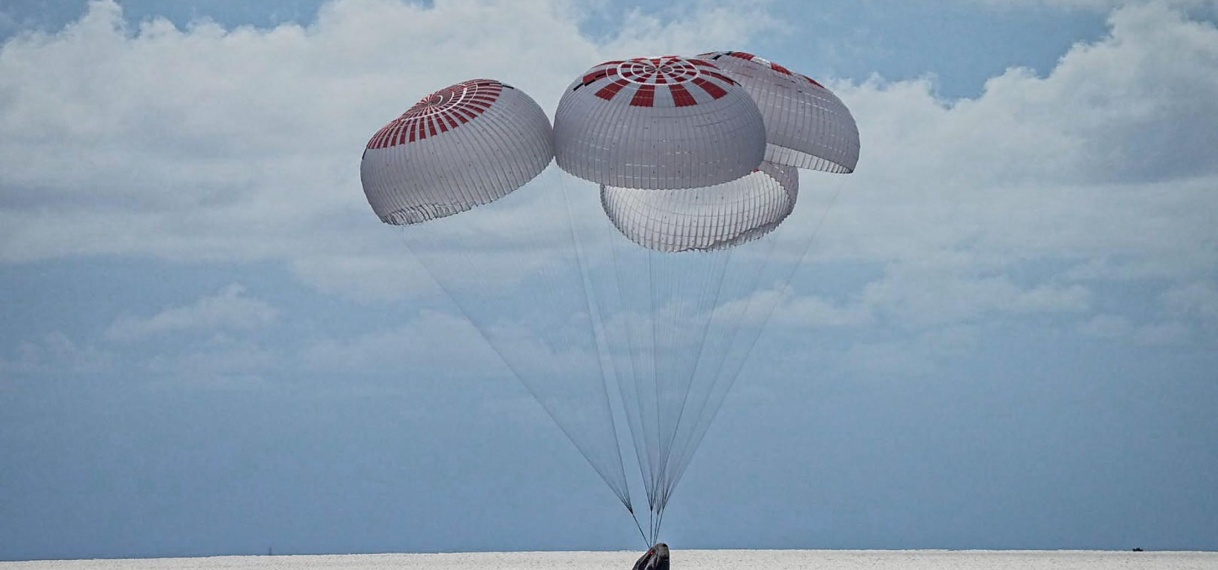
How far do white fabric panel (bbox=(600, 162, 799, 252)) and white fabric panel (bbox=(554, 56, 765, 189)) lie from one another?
274cm

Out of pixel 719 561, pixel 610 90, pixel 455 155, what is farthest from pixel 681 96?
pixel 719 561

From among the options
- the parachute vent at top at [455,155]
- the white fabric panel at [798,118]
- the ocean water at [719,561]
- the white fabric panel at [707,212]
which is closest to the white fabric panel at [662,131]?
the parachute vent at top at [455,155]

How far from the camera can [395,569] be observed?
31031 mm

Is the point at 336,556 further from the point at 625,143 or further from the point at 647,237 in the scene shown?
the point at 625,143

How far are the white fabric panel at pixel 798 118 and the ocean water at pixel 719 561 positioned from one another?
499 inches

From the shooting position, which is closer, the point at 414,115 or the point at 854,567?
the point at 414,115

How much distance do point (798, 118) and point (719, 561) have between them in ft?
46.8

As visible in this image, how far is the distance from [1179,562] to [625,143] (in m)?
19.1

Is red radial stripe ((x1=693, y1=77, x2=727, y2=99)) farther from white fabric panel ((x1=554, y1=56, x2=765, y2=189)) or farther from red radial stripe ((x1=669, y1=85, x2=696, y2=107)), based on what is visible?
red radial stripe ((x1=669, y1=85, x2=696, y2=107))

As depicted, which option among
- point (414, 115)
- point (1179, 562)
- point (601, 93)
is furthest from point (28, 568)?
point (1179, 562)

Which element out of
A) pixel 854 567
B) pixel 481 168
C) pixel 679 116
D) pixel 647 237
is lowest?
pixel 854 567

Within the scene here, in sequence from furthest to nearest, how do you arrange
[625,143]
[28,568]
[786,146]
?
[28,568], [786,146], [625,143]

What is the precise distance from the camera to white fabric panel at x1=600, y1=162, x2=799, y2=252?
21.0m

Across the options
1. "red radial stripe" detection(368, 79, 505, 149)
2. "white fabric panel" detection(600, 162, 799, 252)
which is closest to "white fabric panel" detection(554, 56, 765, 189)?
"red radial stripe" detection(368, 79, 505, 149)
